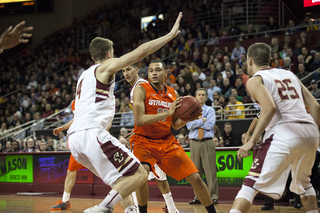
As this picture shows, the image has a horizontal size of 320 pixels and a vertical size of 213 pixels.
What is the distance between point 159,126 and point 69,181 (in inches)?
110

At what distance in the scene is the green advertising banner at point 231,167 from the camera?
782 centimetres

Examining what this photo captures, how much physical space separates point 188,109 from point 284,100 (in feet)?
4.59

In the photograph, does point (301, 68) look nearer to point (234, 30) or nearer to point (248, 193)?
point (234, 30)

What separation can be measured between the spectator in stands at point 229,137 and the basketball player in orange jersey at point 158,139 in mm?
4791

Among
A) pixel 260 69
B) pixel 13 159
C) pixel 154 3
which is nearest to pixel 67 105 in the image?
pixel 13 159

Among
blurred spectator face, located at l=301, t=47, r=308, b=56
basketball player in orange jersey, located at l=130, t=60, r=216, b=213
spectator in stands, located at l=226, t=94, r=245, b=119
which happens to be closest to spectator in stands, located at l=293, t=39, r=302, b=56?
blurred spectator face, located at l=301, t=47, r=308, b=56

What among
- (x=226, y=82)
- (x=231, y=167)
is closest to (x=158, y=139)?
(x=231, y=167)

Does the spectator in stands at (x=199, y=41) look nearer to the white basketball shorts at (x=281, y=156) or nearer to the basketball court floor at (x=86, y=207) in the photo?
the basketball court floor at (x=86, y=207)

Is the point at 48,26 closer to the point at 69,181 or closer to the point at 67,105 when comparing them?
the point at 67,105

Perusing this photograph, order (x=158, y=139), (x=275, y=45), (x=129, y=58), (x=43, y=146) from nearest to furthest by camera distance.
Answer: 1. (x=129, y=58)
2. (x=158, y=139)
3. (x=43, y=146)
4. (x=275, y=45)

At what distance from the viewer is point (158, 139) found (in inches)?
191

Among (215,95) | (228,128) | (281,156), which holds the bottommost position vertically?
(228,128)

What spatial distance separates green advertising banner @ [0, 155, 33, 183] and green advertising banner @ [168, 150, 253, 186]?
18.4 feet

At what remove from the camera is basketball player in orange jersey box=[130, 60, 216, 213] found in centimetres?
457
